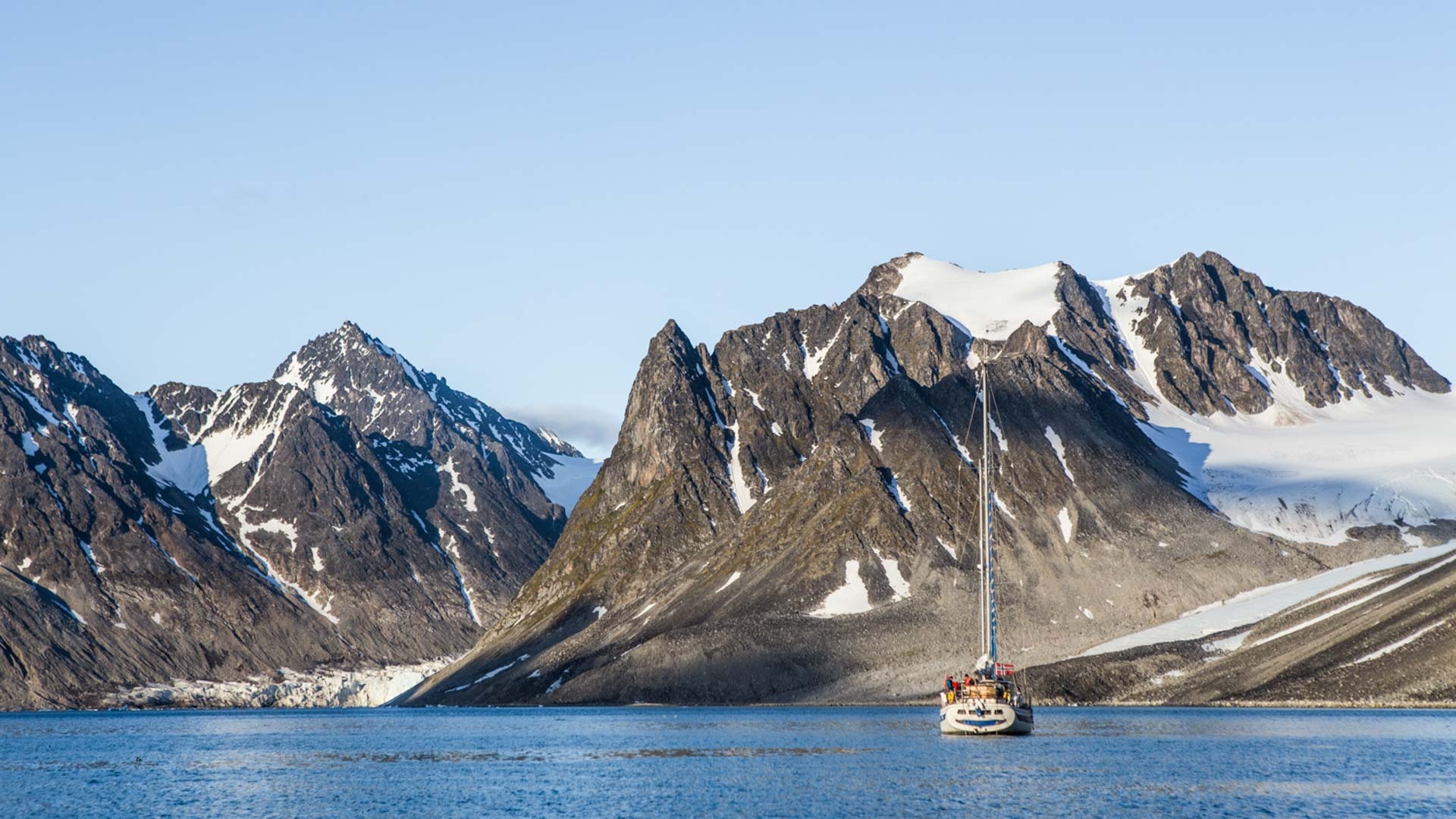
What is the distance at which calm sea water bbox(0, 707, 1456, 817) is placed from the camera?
91625mm

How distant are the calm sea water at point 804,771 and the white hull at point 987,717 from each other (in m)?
1.96

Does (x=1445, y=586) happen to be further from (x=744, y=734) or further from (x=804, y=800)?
(x=804, y=800)

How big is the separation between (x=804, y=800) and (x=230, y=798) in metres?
37.4

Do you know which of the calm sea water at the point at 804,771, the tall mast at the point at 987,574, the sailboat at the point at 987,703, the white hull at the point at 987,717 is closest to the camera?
the calm sea water at the point at 804,771

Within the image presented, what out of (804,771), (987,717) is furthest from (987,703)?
(804,771)

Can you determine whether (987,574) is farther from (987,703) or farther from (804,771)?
(804,771)

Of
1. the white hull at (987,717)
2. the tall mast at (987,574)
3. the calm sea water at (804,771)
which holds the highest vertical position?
the tall mast at (987,574)

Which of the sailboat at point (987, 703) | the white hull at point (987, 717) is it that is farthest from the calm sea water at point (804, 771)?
the sailboat at point (987, 703)

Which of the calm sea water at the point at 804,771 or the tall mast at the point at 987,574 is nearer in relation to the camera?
the calm sea water at the point at 804,771

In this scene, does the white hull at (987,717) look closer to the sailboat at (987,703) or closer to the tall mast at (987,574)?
the sailboat at (987,703)

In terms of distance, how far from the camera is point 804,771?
361ft

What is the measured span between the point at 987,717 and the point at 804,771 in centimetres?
3191

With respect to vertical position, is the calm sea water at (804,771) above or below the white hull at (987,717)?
below

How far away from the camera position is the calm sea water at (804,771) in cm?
9162
